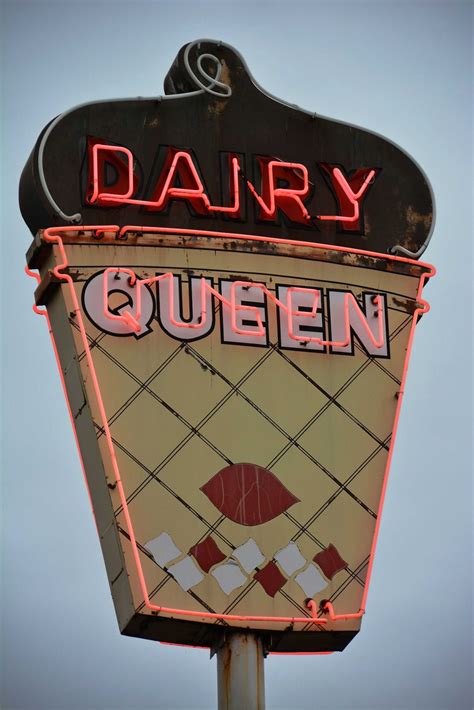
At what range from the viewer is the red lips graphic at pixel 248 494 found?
59.7 ft

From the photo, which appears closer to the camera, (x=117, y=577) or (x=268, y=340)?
(x=117, y=577)

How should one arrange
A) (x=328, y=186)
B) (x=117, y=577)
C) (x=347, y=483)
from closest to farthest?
(x=117, y=577)
(x=347, y=483)
(x=328, y=186)

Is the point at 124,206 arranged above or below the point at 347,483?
above

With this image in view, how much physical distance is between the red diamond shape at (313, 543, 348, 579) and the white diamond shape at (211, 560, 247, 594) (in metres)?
0.96

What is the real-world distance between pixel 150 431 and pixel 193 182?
342 cm

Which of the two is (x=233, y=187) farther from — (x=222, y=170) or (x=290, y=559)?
(x=290, y=559)

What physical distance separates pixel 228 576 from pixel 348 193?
17.8ft

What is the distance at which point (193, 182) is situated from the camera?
19.8 meters

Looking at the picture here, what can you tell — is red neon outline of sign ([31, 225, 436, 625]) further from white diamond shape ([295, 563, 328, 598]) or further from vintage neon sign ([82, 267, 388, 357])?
vintage neon sign ([82, 267, 388, 357])

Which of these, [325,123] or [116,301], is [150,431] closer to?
[116,301]

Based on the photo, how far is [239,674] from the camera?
17828 mm

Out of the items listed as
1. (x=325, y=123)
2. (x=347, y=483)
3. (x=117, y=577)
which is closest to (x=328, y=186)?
(x=325, y=123)

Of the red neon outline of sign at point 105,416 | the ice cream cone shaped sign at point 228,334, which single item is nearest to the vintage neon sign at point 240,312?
the ice cream cone shaped sign at point 228,334

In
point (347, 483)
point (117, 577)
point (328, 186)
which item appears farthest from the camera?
point (328, 186)
